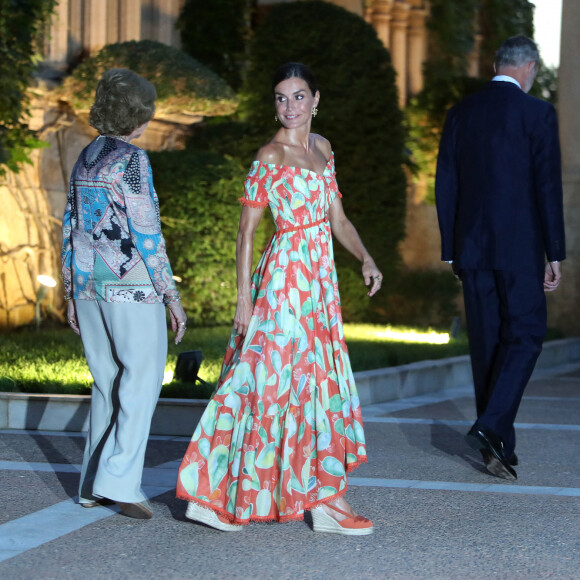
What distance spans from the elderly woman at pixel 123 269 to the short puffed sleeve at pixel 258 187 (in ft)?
1.20

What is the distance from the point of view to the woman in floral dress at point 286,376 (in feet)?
15.4

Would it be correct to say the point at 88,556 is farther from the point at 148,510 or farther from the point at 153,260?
the point at 153,260

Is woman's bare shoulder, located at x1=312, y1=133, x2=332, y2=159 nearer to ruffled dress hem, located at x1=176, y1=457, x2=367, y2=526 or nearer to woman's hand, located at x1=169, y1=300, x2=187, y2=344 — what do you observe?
woman's hand, located at x1=169, y1=300, x2=187, y2=344

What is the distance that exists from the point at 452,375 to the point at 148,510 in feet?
20.6

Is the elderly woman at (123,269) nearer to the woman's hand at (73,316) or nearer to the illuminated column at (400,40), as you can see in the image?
the woman's hand at (73,316)

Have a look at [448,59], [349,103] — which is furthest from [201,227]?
[448,59]

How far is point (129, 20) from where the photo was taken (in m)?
14.6

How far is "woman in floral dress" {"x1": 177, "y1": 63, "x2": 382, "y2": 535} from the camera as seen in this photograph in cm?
470

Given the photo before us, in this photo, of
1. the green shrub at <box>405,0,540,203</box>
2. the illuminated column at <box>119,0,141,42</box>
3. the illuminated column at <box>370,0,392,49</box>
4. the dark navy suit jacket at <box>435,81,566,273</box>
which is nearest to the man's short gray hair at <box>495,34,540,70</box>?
the dark navy suit jacket at <box>435,81,566,273</box>

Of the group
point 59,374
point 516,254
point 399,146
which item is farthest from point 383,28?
point 516,254

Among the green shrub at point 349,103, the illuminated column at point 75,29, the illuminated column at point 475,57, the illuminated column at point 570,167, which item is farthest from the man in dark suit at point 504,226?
the illuminated column at point 475,57

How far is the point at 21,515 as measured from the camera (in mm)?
4977

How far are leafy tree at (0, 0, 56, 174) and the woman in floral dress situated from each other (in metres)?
6.17

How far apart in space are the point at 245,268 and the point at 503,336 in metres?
1.81
